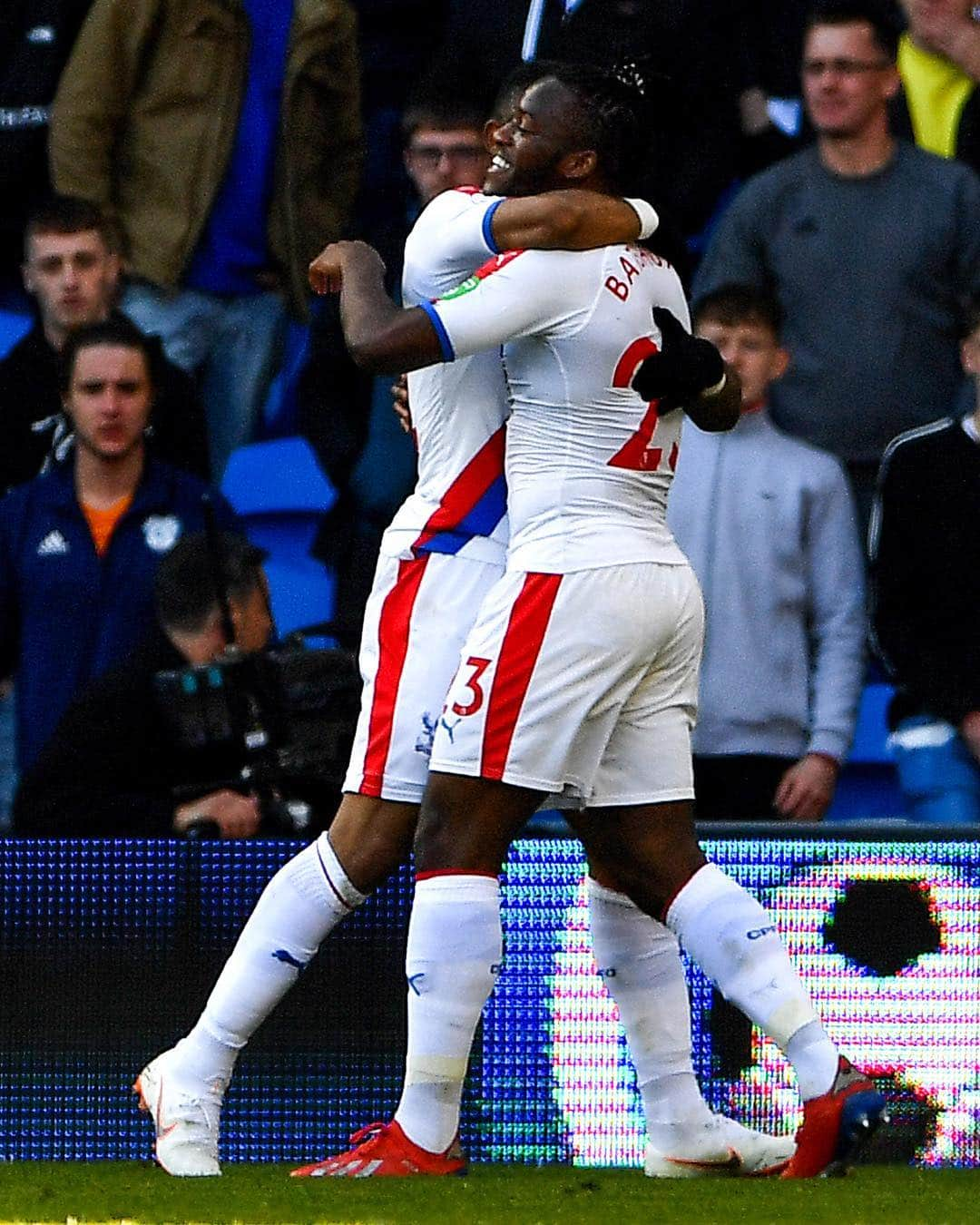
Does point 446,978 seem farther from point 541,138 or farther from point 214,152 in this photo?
point 214,152

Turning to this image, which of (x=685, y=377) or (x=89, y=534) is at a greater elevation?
(x=685, y=377)

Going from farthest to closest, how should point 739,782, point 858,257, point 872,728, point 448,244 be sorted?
point 872,728 → point 858,257 → point 739,782 → point 448,244

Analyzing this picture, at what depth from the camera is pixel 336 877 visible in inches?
185

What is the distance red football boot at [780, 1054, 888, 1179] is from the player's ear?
1.60m

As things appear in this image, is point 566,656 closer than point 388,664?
Yes

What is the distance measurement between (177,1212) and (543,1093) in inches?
57.3

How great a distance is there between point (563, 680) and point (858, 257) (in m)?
3.33

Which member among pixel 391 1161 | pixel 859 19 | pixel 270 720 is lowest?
pixel 391 1161

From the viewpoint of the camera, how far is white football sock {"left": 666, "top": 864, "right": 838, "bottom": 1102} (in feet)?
14.6

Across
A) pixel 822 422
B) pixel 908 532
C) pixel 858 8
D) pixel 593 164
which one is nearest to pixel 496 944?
pixel 593 164

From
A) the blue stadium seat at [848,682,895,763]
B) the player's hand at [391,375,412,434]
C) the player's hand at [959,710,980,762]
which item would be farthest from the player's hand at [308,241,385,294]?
the blue stadium seat at [848,682,895,763]

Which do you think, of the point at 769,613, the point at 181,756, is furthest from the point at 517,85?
the point at 769,613

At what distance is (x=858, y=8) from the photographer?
7.50 metres

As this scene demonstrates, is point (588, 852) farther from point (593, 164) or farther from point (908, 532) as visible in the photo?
point (908, 532)
